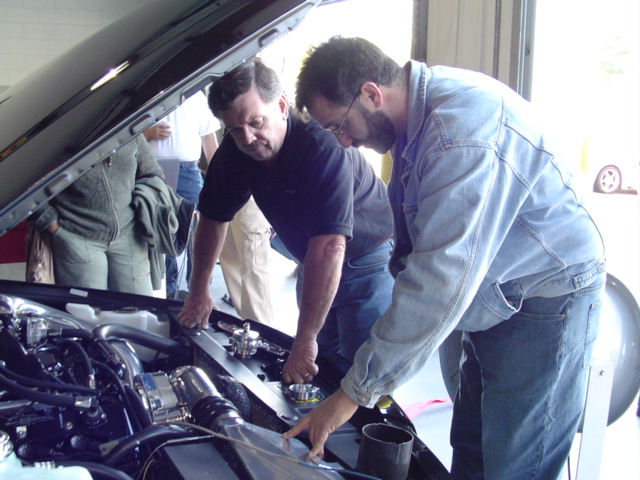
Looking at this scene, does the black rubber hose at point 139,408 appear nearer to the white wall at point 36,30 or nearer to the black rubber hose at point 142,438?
the black rubber hose at point 142,438

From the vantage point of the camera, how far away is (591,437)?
1.38 m

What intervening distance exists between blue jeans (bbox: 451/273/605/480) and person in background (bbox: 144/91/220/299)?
2.70 metres

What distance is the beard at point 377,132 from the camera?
1323 millimetres

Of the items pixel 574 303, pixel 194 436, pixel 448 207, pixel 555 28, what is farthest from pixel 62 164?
pixel 555 28

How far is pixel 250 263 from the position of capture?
3645mm

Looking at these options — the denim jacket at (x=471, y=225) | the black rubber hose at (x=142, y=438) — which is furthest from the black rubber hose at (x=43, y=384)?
the denim jacket at (x=471, y=225)

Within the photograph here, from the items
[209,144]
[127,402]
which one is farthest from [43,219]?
[209,144]

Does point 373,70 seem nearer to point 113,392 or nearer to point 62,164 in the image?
point 62,164

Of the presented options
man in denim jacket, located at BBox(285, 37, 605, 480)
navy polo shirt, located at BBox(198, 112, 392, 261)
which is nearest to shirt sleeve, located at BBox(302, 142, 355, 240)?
navy polo shirt, located at BBox(198, 112, 392, 261)

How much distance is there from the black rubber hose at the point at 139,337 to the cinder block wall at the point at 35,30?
6.72 m

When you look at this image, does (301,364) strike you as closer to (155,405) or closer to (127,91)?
(155,405)

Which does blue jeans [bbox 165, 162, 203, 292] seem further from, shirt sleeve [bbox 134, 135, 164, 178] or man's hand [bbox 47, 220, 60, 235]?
man's hand [bbox 47, 220, 60, 235]

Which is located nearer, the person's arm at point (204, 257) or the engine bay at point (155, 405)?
the engine bay at point (155, 405)

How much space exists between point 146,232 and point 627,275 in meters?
3.72
